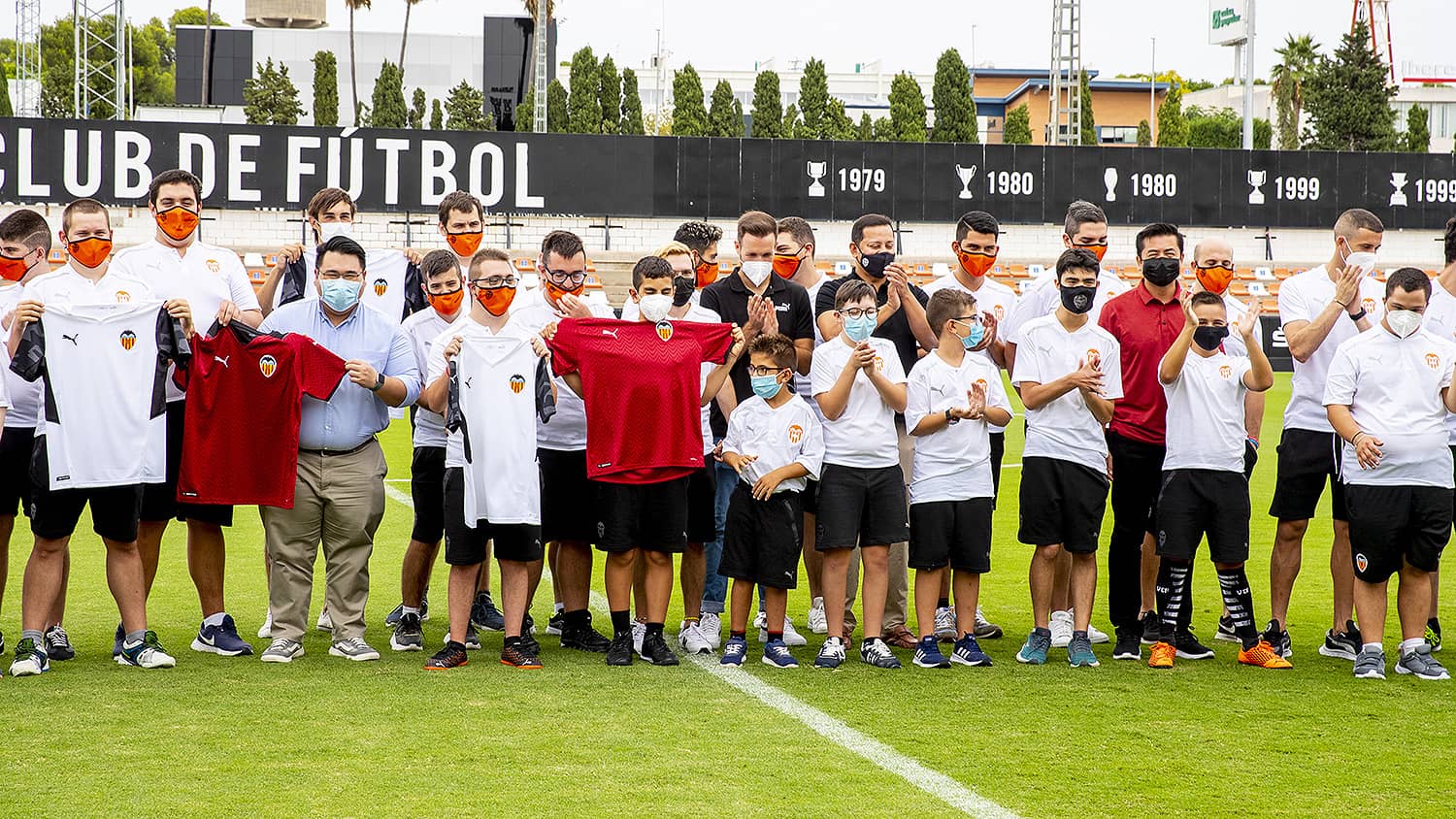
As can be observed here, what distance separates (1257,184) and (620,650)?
25881mm

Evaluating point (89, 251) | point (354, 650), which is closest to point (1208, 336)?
point (354, 650)

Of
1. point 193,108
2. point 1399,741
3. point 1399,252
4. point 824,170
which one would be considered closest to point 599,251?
point 824,170

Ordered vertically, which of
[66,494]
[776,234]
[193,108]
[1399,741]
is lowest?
[1399,741]

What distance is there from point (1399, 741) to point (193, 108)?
44486 mm

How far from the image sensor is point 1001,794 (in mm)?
4656

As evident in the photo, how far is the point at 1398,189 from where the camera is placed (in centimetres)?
→ 2997

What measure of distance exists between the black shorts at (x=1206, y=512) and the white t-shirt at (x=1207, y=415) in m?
0.05

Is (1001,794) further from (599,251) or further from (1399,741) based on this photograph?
(599,251)

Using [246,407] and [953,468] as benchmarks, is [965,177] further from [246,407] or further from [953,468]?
[246,407]

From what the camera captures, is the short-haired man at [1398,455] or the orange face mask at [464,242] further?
the orange face mask at [464,242]

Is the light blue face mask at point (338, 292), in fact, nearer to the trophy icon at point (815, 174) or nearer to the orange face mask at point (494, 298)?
the orange face mask at point (494, 298)

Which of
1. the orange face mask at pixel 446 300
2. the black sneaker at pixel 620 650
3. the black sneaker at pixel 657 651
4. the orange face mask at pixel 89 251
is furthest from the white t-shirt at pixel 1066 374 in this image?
the orange face mask at pixel 89 251

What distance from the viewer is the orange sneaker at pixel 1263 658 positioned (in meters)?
6.81

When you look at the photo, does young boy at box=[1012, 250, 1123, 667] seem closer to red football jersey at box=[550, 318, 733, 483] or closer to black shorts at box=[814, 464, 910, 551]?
black shorts at box=[814, 464, 910, 551]
